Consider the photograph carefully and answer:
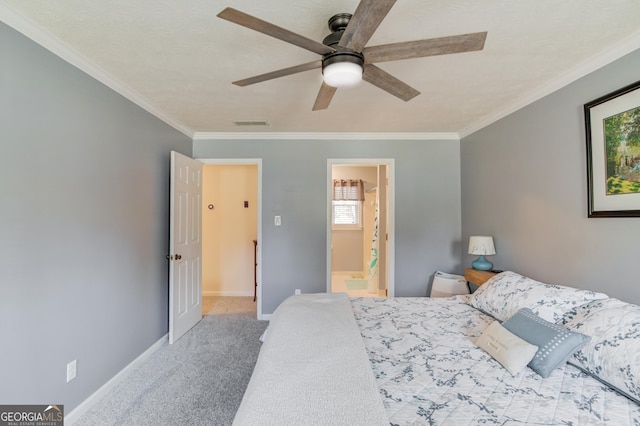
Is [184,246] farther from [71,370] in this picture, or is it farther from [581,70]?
[581,70]

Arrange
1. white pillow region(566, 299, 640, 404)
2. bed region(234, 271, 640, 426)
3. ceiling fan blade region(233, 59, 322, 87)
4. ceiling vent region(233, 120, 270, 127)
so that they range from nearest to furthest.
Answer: bed region(234, 271, 640, 426) → white pillow region(566, 299, 640, 404) → ceiling fan blade region(233, 59, 322, 87) → ceiling vent region(233, 120, 270, 127)

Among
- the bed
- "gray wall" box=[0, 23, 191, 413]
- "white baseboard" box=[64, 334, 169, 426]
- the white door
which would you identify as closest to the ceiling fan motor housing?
the bed

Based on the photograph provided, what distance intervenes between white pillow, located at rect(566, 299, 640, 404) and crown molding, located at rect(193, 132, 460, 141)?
2626 millimetres

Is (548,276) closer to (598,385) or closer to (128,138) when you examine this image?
(598,385)

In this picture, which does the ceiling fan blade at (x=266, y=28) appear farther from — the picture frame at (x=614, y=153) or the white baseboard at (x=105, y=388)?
the white baseboard at (x=105, y=388)

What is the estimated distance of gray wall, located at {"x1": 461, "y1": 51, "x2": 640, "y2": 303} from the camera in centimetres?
179

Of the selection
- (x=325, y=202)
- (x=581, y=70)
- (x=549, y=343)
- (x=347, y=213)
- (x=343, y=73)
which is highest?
(x=581, y=70)

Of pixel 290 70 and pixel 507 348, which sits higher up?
pixel 290 70

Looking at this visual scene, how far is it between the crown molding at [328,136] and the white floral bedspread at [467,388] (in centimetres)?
255

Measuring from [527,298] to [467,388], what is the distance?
980 mm

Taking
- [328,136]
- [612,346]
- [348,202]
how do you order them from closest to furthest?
[612,346], [328,136], [348,202]

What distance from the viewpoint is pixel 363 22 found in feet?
3.77

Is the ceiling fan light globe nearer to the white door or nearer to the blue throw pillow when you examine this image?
the blue throw pillow

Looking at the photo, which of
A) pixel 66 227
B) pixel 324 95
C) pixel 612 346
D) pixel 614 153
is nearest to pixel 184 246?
pixel 66 227
